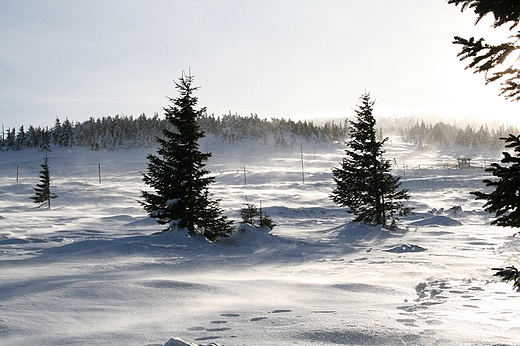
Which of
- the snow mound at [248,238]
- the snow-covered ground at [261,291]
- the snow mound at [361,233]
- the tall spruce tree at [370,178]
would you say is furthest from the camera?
the tall spruce tree at [370,178]

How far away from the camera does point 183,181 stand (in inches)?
656

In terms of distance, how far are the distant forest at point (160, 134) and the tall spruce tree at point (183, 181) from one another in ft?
405

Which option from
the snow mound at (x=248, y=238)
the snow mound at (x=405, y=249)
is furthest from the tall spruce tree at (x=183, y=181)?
the snow mound at (x=405, y=249)

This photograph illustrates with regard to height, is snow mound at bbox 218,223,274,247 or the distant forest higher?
the distant forest

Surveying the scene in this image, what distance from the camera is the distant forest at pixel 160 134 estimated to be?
133750mm

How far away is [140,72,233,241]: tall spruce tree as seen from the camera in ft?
53.5

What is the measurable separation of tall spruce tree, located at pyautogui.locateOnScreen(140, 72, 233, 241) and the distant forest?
405 feet

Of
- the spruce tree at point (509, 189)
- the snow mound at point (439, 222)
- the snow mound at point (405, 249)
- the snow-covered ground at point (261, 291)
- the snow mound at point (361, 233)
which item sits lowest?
the snow mound at point (439, 222)

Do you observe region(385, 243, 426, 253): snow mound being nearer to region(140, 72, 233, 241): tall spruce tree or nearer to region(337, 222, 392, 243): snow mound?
region(337, 222, 392, 243): snow mound

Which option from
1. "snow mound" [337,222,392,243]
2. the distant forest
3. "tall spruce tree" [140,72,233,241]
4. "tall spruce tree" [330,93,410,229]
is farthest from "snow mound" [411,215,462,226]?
the distant forest

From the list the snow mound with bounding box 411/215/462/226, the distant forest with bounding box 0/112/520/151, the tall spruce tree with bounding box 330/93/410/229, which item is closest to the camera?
the tall spruce tree with bounding box 330/93/410/229

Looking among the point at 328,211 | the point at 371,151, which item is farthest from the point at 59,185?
the point at 371,151

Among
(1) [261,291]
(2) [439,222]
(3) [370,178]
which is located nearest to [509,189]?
(1) [261,291]

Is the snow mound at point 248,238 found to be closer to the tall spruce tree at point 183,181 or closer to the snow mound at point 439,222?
the tall spruce tree at point 183,181
